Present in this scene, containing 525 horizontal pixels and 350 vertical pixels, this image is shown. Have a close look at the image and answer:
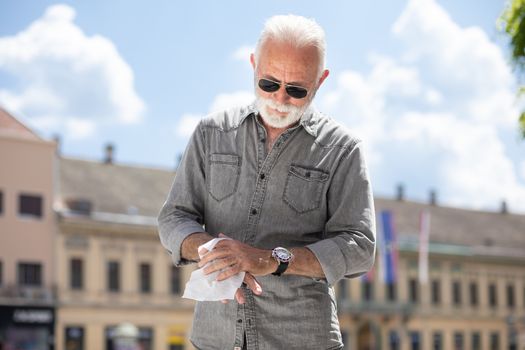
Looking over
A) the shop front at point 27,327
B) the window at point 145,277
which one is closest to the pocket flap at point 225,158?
the shop front at point 27,327

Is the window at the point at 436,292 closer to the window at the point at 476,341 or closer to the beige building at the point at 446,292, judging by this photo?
the beige building at the point at 446,292

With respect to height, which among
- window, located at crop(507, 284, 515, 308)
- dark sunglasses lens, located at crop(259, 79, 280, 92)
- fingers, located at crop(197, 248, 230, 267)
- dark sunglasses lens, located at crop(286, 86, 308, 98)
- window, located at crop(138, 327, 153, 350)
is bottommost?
window, located at crop(138, 327, 153, 350)

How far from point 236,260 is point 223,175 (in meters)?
0.35

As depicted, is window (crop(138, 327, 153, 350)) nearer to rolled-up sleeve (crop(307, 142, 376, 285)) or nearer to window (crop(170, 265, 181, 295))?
window (crop(170, 265, 181, 295))

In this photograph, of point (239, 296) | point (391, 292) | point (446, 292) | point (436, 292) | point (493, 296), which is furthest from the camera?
point (493, 296)

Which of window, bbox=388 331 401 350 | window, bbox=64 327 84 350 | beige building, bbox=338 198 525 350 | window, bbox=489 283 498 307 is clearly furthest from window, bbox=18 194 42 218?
window, bbox=489 283 498 307

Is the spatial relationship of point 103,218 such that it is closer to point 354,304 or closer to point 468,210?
point 354,304

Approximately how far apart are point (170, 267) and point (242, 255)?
138 ft

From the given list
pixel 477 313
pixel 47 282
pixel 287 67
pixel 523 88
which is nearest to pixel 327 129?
pixel 287 67

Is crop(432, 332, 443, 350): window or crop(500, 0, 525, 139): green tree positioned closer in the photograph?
crop(500, 0, 525, 139): green tree

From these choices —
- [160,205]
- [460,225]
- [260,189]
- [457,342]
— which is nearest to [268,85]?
[260,189]

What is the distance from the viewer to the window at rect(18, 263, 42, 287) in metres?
38.2

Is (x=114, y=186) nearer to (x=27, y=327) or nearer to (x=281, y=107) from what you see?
(x=27, y=327)

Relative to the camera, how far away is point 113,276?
137 feet
